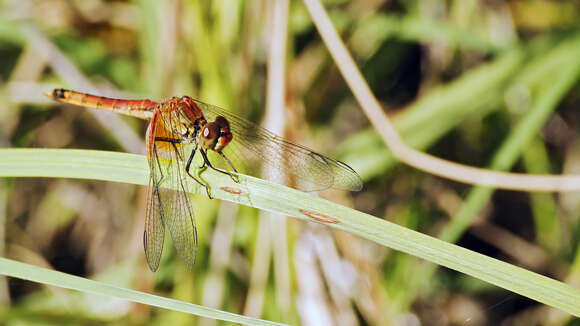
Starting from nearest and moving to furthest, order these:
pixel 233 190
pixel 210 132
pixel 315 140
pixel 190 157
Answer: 1. pixel 233 190
2. pixel 190 157
3. pixel 210 132
4. pixel 315 140

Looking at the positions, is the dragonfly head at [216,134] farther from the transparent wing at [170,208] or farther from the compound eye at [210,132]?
the transparent wing at [170,208]

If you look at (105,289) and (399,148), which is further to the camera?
(399,148)

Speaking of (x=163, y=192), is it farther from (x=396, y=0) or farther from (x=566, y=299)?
(x=396, y=0)

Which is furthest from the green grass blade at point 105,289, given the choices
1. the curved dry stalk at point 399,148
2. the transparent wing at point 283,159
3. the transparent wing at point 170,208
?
the curved dry stalk at point 399,148

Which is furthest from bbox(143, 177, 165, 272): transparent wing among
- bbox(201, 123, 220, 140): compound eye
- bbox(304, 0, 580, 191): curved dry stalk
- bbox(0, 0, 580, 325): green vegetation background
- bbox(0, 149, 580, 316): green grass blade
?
bbox(304, 0, 580, 191): curved dry stalk

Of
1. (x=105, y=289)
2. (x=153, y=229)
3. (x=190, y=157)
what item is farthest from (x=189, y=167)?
(x=105, y=289)

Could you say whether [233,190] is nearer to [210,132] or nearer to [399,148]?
[210,132]
